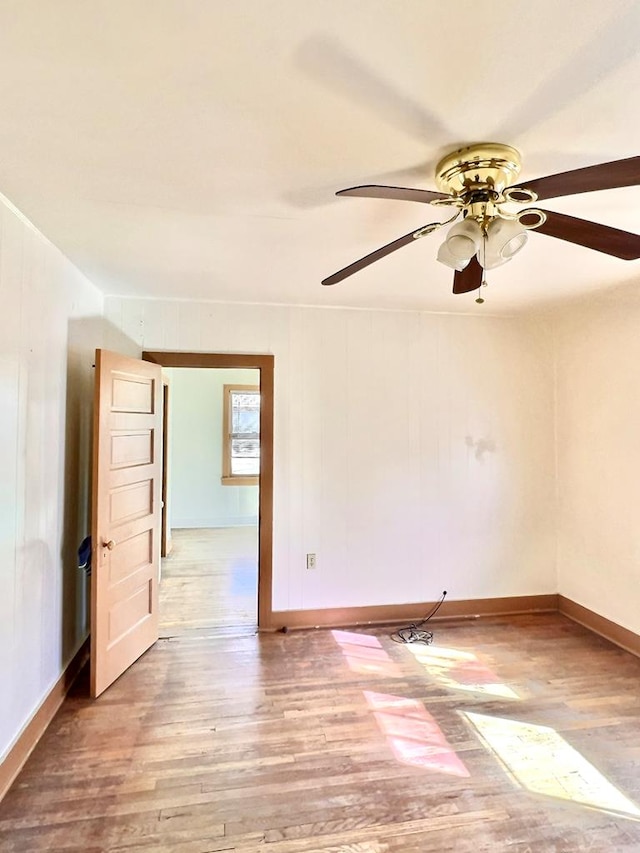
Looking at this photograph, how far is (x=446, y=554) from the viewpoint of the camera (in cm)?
372

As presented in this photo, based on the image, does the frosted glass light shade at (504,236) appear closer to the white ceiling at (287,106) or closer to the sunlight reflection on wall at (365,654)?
the white ceiling at (287,106)

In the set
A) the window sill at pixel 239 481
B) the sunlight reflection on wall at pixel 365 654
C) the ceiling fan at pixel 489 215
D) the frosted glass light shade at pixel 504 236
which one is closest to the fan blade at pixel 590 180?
the ceiling fan at pixel 489 215

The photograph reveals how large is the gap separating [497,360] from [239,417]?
14.3ft

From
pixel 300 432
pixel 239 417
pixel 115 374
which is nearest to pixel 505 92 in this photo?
pixel 115 374

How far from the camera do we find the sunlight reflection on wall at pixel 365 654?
2867mm

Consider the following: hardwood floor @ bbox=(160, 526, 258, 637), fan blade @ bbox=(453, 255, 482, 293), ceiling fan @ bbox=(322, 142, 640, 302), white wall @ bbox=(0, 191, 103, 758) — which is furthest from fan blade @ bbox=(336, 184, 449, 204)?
hardwood floor @ bbox=(160, 526, 258, 637)

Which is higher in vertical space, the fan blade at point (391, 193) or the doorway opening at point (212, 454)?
the fan blade at point (391, 193)

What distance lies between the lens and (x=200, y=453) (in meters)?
7.04

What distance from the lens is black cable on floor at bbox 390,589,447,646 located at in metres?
3.29

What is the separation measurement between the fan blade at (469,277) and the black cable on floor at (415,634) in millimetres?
2449

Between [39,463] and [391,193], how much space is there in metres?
2.01


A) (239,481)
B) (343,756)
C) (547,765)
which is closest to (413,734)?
(343,756)

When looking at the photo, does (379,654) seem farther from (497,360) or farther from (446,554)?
(497,360)

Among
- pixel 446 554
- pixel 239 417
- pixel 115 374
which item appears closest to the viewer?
pixel 115 374
